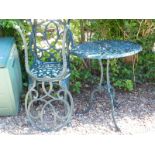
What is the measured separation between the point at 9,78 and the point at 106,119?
39.0 inches

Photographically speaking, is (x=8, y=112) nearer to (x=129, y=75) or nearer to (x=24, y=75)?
(x=24, y=75)

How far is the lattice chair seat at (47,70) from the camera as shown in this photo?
3.19 metres

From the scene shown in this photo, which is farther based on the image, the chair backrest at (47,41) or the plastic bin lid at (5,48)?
the chair backrest at (47,41)

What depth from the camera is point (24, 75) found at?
3.97 metres

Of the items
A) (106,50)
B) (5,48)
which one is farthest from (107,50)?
(5,48)

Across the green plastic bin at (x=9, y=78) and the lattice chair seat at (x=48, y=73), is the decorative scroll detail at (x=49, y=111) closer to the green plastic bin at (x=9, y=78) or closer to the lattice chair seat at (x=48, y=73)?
the lattice chair seat at (x=48, y=73)

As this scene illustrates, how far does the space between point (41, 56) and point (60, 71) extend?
460 millimetres

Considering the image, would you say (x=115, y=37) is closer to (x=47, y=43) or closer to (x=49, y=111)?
(x=47, y=43)

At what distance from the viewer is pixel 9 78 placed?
3.24 m

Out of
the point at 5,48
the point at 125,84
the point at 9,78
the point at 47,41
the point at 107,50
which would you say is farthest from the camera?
the point at 125,84

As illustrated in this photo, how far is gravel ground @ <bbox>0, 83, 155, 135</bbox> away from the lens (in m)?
3.28

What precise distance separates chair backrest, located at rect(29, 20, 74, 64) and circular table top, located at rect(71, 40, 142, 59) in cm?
23

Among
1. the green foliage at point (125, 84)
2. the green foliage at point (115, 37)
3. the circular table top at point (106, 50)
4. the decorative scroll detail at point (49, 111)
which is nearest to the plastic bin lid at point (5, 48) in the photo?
the green foliage at point (115, 37)

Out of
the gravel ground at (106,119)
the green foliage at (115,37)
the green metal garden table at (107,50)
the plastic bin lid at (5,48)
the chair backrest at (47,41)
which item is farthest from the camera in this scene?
the green foliage at (115,37)
